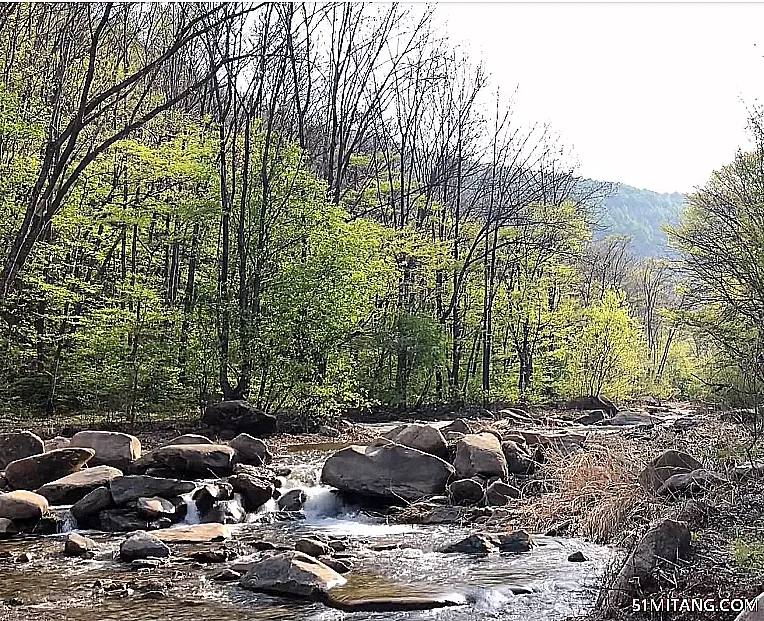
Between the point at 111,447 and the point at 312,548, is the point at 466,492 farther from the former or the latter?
the point at 111,447

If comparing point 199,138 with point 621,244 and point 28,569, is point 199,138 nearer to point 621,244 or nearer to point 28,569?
point 28,569

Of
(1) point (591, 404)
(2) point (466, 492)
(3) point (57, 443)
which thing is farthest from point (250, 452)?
(1) point (591, 404)

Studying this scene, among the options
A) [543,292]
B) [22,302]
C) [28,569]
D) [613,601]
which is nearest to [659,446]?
[613,601]

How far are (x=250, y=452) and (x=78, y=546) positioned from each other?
16.9 feet

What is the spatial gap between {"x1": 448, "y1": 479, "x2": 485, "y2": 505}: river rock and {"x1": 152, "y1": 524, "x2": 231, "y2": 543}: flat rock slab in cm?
350

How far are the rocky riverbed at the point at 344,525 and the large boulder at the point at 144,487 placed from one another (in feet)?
0.09

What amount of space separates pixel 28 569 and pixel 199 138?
1464 centimetres

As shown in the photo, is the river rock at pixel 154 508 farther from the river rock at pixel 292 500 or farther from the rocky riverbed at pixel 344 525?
the river rock at pixel 292 500

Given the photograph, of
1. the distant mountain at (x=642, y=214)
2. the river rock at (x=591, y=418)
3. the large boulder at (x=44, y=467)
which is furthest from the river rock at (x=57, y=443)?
the distant mountain at (x=642, y=214)

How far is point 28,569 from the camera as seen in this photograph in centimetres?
A: 911

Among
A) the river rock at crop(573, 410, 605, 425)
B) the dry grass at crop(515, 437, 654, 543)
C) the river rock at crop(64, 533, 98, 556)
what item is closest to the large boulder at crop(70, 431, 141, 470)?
the river rock at crop(64, 533, 98, 556)

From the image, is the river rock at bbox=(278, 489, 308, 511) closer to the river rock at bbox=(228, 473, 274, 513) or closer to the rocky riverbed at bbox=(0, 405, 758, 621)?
the rocky riverbed at bbox=(0, 405, 758, 621)

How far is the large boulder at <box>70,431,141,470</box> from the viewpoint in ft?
44.8

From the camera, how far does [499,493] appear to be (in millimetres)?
12516
